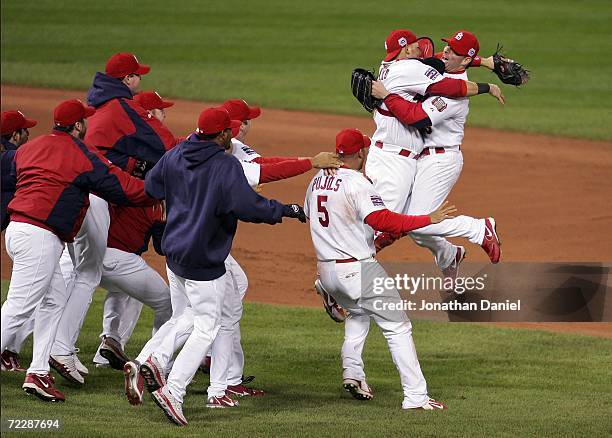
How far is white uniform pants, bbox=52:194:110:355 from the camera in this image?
27.4ft

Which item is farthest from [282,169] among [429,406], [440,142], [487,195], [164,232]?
[487,195]

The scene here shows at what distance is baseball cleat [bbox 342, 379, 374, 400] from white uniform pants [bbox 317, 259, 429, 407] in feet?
0.11

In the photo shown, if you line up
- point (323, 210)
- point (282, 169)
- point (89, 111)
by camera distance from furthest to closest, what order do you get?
point (89, 111)
point (282, 169)
point (323, 210)

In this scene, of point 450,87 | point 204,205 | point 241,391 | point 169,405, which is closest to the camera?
point 169,405

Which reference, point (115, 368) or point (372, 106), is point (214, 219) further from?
point (372, 106)

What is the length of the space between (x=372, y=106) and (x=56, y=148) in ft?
9.77

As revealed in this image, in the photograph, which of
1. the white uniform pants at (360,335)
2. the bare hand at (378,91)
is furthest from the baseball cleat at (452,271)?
the white uniform pants at (360,335)

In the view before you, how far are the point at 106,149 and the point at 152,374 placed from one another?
Result: 1.94 meters

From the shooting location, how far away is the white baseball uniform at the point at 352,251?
25.5 feet

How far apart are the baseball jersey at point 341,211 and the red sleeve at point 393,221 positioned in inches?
1.9

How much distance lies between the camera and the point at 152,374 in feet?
24.5

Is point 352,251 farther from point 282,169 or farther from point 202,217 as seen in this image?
point 202,217

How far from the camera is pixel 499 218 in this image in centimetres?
1421

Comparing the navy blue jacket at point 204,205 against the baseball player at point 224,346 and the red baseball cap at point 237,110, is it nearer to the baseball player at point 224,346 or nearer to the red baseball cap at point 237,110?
the baseball player at point 224,346
